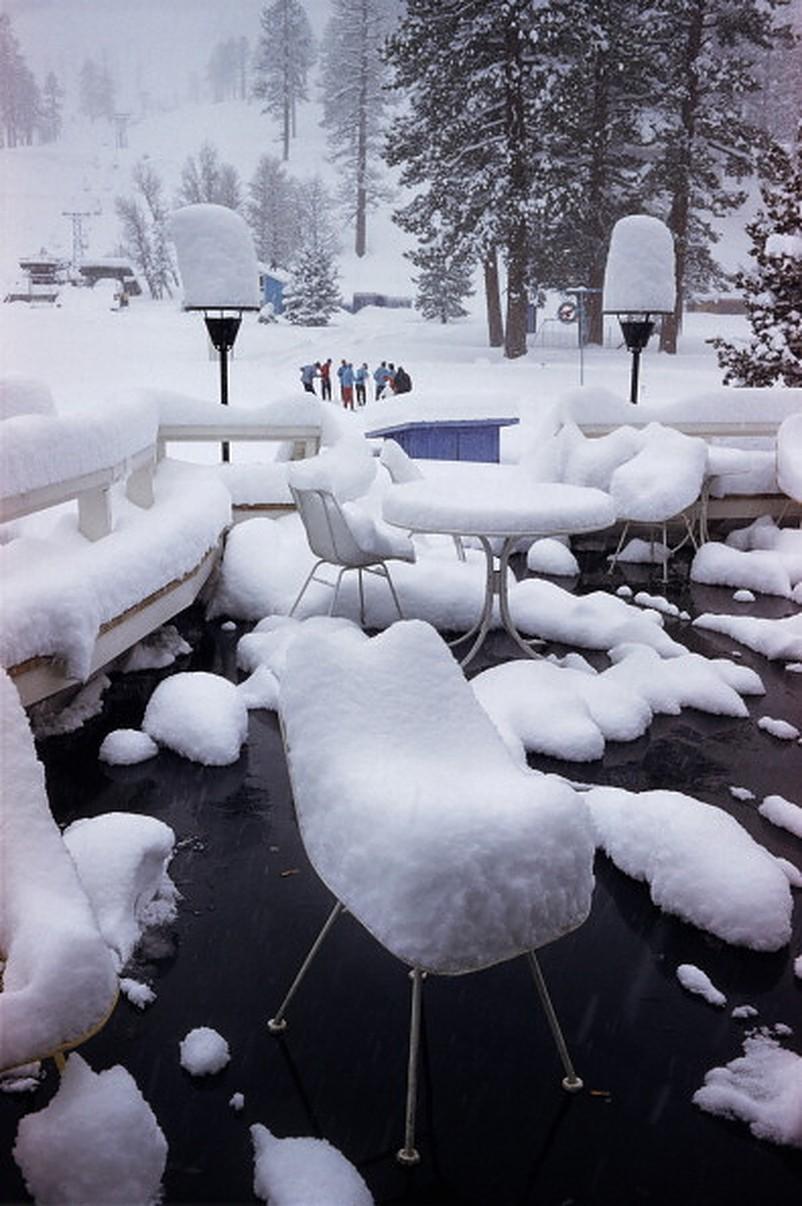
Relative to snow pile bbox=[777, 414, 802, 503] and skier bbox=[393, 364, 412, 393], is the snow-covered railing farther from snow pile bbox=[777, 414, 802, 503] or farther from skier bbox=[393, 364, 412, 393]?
skier bbox=[393, 364, 412, 393]

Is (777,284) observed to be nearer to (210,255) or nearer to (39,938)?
(210,255)

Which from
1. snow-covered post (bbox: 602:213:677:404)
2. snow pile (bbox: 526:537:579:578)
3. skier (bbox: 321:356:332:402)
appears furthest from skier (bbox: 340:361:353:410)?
snow pile (bbox: 526:537:579:578)

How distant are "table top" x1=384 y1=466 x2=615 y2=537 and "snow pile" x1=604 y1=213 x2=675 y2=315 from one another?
4.04 m

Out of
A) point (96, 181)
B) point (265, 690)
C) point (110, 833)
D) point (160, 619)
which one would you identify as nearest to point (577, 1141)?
point (110, 833)

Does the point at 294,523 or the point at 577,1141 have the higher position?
the point at 294,523

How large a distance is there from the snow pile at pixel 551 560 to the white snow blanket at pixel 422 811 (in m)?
4.48

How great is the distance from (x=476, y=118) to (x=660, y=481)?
18.1 meters

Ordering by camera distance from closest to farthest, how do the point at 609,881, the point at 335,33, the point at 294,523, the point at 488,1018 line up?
the point at 488,1018 < the point at 609,881 < the point at 294,523 < the point at 335,33

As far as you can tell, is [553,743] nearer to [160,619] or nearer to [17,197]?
[160,619]

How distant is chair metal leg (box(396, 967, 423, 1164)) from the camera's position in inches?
66.1

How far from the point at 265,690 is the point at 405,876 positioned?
275 centimetres

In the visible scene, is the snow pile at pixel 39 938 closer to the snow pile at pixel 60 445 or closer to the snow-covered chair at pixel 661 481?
the snow pile at pixel 60 445

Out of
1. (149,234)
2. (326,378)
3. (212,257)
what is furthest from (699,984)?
(149,234)

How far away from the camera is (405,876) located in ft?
A: 4.81
